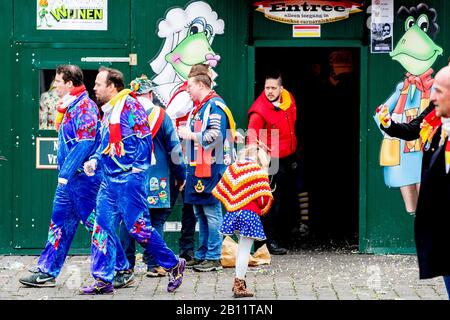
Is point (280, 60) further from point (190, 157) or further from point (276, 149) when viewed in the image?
point (190, 157)

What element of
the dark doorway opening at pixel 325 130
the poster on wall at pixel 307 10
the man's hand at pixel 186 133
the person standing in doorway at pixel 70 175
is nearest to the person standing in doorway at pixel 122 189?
the person standing in doorway at pixel 70 175

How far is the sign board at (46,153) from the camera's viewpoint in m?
12.0

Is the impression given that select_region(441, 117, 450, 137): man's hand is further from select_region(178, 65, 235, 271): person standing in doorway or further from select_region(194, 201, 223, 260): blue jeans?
select_region(194, 201, 223, 260): blue jeans

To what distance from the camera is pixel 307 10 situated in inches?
472

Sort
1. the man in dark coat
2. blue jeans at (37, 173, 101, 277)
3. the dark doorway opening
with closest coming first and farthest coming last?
the man in dark coat, blue jeans at (37, 173, 101, 277), the dark doorway opening

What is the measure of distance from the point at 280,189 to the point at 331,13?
205 centimetres

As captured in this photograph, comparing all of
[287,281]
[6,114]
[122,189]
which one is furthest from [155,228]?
[6,114]

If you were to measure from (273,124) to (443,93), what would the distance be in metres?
5.35

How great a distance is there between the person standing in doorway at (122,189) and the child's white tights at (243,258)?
0.59 metres

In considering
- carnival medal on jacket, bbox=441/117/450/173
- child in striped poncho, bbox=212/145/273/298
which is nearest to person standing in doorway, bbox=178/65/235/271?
child in striped poncho, bbox=212/145/273/298

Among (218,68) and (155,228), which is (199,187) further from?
(218,68)

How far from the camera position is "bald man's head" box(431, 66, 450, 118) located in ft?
21.7

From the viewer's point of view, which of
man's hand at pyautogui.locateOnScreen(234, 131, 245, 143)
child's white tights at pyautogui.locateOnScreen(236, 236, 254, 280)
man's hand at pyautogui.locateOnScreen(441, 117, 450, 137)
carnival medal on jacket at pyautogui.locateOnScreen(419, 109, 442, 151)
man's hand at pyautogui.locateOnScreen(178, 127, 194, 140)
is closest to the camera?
man's hand at pyautogui.locateOnScreen(441, 117, 450, 137)

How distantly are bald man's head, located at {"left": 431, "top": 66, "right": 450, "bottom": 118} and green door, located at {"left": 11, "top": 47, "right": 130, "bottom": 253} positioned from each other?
19.4 ft
